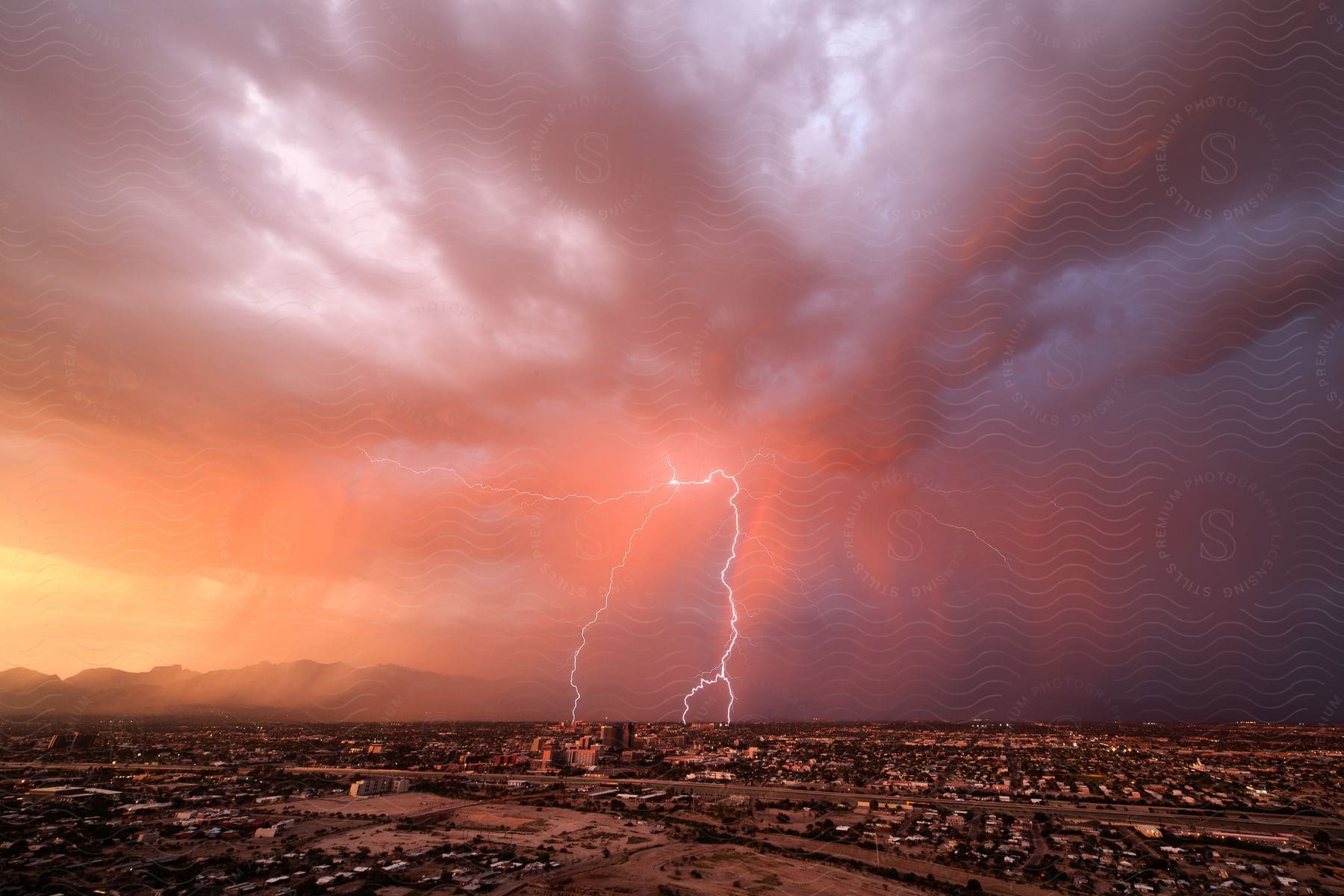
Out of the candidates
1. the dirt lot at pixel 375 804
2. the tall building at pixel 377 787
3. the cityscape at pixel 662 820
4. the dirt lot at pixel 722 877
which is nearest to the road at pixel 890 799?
the cityscape at pixel 662 820

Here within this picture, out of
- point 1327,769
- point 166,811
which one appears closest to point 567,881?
point 166,811

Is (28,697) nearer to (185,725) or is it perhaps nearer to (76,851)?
(185,725)

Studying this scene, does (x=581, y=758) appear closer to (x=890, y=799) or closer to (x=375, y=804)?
(x=375, y=804)

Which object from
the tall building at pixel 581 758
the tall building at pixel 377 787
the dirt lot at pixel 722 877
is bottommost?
the tall building at pixel 581 758

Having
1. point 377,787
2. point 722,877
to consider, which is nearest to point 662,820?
point 722,877

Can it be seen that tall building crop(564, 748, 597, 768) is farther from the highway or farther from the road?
the road

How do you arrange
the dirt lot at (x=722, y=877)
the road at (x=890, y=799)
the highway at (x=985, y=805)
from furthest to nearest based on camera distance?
the road at (x=890, y=799)
the highway at (x=985, y=805)
the dirt lot at (x=722, y=877)

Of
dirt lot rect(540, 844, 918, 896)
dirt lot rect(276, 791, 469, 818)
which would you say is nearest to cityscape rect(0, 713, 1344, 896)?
dirt lot rect(540, 844, 918, 896)

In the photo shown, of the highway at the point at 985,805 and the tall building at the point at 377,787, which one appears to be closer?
the highway at the point at 985,805

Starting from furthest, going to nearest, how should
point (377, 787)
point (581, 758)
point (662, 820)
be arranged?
point (581, 758) < point (377, 787) < point (662, 820)

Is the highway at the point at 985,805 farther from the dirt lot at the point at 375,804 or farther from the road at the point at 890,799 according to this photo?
the dirt lot at the point at 375,804

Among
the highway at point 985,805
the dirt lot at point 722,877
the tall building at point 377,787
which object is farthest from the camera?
the tall building at point 377,787

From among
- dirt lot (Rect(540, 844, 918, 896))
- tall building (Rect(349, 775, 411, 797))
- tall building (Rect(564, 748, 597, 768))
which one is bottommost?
tall building (Rect(564, 748, 597, 768))
